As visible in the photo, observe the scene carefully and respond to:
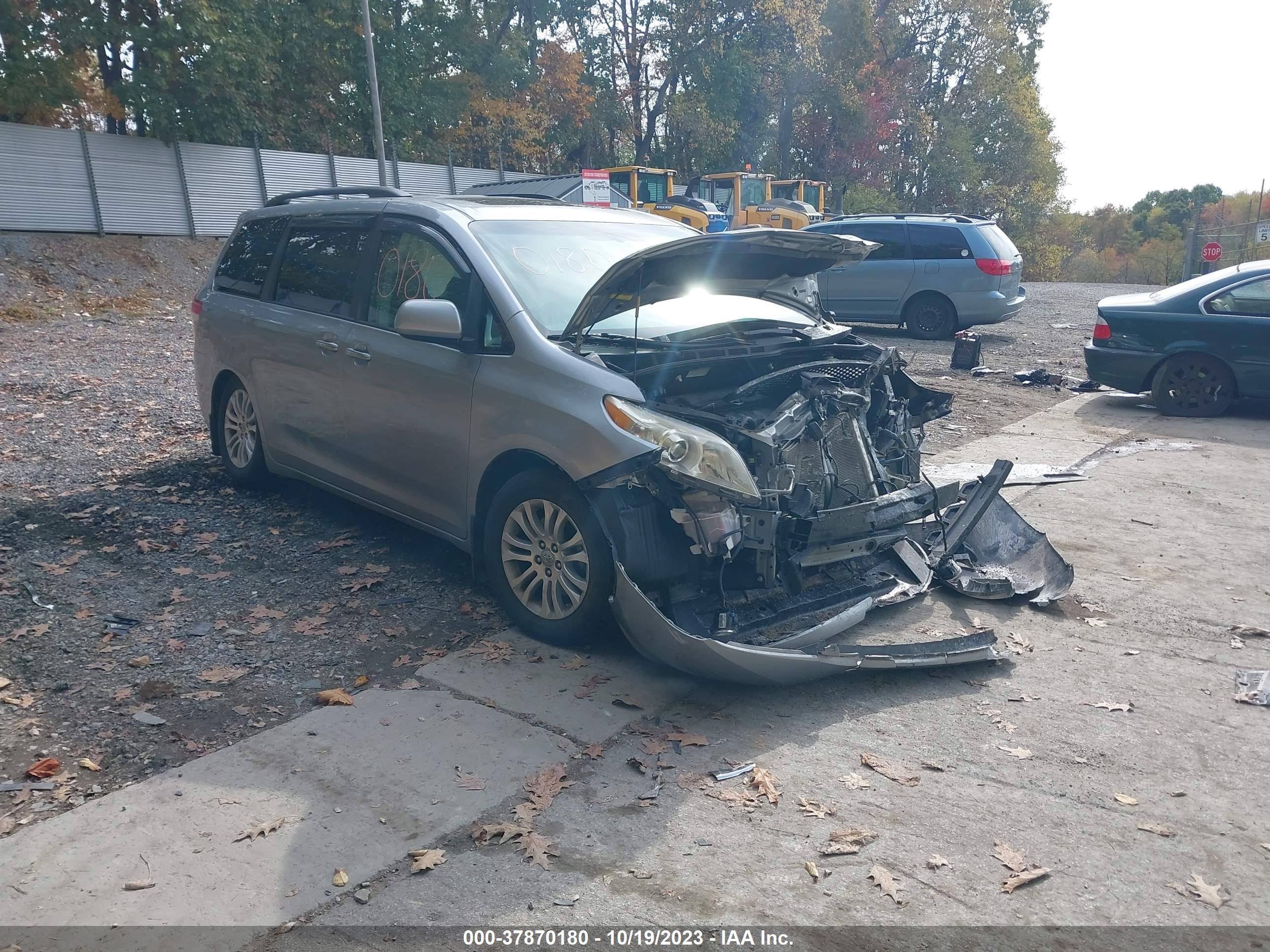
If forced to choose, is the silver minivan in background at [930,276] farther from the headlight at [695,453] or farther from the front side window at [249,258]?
the headlight at [695,453]

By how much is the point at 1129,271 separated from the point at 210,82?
130 feet

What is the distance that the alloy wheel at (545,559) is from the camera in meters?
4.51

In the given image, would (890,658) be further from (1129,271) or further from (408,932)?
(1129,271)

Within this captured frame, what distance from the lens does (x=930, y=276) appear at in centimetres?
1572

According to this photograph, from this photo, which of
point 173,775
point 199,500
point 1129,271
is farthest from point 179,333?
point 1129,271

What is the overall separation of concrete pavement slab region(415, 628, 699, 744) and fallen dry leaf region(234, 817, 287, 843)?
1.08 metres

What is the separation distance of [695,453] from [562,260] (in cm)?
172

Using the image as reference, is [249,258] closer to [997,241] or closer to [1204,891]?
[1204,891]

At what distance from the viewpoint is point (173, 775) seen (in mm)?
3652

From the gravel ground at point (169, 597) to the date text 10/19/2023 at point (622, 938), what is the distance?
5.36 ft

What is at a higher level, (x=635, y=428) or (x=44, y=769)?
(x=635, y=428)

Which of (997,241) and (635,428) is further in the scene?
(997,241)

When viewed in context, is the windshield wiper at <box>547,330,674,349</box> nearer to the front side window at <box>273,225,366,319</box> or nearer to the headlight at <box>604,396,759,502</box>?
the headlight at <box>604,396,759,502</box>

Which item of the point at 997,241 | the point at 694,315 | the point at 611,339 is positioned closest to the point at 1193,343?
the point at 997,241
